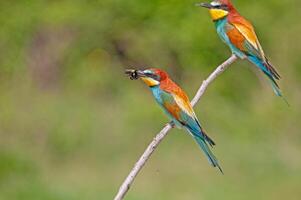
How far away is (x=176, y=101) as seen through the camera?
7.54 ft

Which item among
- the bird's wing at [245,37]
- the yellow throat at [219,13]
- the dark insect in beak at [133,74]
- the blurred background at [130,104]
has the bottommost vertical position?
the dark insect in beak at [133,74]

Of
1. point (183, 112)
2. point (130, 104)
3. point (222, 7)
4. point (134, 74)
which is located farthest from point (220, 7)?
point (130, 104)

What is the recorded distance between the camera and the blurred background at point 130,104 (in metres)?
6.08

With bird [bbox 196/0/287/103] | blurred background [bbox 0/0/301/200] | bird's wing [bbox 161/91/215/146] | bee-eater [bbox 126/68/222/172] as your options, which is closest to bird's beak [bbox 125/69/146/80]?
A: bee-eater [bbox 126/68/222/172]

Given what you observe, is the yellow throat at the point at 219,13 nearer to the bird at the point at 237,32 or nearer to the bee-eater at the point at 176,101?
the bird at the point at 237,32

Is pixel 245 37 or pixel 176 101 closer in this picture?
pixel 176 101

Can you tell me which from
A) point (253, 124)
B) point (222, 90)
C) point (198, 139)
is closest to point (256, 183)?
point (253, 124)

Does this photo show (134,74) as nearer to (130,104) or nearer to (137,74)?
(137,74)

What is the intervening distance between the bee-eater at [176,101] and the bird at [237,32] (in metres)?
0.20

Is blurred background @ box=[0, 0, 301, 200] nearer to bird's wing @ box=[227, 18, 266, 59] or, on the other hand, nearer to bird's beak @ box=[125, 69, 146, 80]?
bird's wing @ box=[227, 18, 266, 59]

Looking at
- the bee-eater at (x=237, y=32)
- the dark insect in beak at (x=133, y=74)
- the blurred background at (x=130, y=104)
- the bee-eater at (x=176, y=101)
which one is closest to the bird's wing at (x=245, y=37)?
the bee-eater at (x=237, y=32)

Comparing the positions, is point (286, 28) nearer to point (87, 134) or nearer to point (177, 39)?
point (177, 39)

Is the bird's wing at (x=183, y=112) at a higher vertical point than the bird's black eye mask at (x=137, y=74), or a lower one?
lower

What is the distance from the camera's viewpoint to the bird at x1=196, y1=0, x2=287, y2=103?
2.38m
